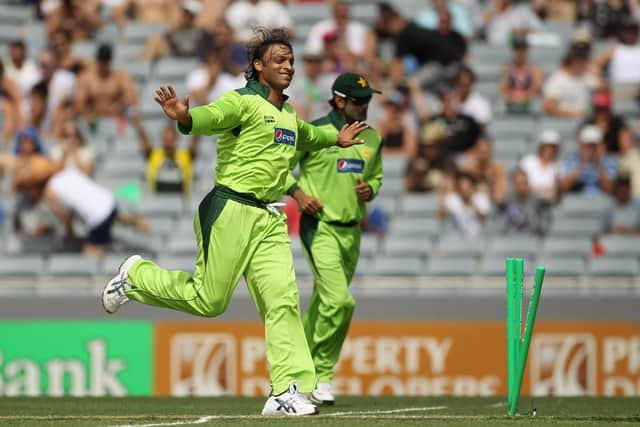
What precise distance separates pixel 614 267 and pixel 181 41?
21.5 ft

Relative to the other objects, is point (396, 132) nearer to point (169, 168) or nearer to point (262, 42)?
point (169, 168)

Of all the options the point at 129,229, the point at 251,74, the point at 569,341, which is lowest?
the point at 569,341

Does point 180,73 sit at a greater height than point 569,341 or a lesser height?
greater

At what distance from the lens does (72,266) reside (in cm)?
1472

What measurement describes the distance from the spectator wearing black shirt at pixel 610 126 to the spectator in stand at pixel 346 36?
2927 mm

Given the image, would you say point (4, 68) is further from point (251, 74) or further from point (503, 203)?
point (251, 74)

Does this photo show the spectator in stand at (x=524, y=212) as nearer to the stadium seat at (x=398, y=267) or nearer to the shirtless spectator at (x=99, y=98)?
the stadium seat at (x=398, y=267)

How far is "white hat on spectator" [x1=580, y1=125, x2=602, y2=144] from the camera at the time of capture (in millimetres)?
15727

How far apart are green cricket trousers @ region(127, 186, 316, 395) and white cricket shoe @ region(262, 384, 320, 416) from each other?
41mm

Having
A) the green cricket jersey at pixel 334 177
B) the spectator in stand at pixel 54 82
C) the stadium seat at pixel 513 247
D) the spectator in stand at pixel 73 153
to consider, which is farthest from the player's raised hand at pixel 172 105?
the spectator in stand at pixel 54 82

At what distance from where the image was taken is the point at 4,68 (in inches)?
686

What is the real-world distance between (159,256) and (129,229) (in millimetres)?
577

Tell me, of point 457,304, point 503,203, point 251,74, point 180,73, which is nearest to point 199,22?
point 180,73

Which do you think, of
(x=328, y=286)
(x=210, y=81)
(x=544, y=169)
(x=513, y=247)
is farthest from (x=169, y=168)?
(x=328, y=286)
